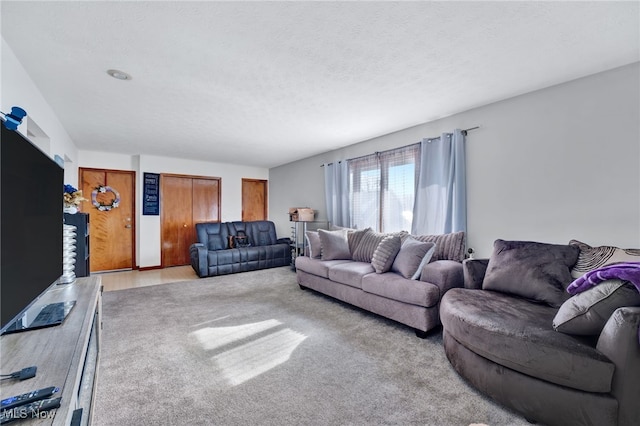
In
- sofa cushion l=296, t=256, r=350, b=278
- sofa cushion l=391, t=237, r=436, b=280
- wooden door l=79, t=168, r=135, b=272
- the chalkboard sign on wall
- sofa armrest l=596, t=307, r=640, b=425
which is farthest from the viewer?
the chalkboard sign on wall

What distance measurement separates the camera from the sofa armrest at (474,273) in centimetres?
251

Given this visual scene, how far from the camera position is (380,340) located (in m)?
2.54

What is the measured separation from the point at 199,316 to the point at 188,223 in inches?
145

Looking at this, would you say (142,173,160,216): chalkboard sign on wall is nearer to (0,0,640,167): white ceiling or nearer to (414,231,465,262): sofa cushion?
(0,0,640,167): white ceiling

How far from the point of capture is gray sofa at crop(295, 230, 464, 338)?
2.63 metres

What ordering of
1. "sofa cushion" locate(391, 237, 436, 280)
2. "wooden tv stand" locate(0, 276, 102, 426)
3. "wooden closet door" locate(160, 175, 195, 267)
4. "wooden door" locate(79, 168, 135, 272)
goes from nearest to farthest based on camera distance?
"wooden tv stand" locate(0, 276, 102, 426), "sofa cushion" locate(391, 237, 436, 280), "wooden door" locate(79, 168, 135, 272), "wooden closet door" locate(160, 175, 195, 267)

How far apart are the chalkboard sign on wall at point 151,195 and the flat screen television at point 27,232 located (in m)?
4.65

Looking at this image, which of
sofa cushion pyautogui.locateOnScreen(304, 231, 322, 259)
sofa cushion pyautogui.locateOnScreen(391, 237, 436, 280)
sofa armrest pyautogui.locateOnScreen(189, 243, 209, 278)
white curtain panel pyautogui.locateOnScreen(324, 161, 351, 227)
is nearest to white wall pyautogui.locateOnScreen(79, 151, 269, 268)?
sofa armrest pyautogui.locateOnScreen(189, 243, 209, 278)

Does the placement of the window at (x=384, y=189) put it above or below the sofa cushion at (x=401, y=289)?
above

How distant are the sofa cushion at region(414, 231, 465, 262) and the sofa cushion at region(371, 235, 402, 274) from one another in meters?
0.41

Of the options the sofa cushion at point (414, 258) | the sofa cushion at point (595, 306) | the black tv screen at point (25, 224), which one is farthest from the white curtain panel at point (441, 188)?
the black tv screen at point (25, 224)

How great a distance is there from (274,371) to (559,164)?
3.07m

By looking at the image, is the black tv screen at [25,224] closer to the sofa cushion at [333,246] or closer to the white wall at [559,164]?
the sofa cushion at [333,246]

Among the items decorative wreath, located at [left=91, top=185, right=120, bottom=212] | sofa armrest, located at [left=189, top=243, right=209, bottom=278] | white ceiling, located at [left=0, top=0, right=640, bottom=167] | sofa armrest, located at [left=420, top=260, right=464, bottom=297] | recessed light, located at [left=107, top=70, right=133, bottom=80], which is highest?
white ceiling, located at [left=0, top=0, right=640, bottom=167]
